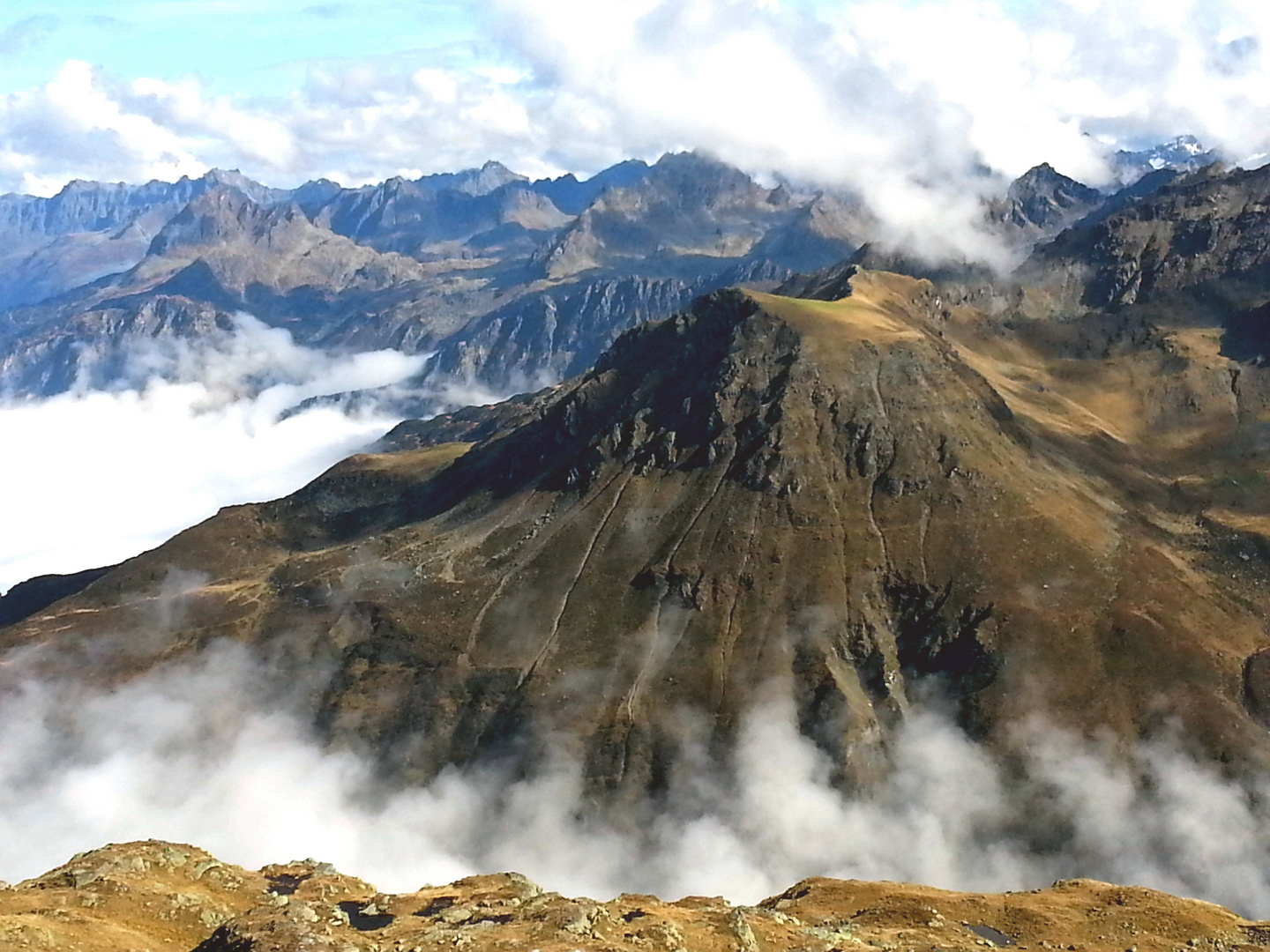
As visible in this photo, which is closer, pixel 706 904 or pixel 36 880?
pixel 36 880

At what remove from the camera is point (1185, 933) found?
12525 centimetres

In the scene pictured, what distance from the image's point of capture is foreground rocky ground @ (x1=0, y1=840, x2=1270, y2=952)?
324 ft

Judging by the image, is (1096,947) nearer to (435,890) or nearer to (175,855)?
(435,890)

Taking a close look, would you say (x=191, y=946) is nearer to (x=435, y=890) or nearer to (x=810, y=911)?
(x=435, y=890)

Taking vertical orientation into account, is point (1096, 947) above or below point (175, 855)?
below

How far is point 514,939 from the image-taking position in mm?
99750

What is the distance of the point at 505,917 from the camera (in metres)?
115

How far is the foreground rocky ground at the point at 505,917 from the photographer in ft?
324

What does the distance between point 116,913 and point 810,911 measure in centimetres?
8541

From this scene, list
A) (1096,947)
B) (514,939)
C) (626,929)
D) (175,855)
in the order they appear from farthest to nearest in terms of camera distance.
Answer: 1. (175,855)
2. (1096,947)
3. (626,929)
4. (514,939)

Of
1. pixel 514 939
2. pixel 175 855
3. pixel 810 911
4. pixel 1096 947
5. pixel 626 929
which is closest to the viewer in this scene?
pixel 514 939

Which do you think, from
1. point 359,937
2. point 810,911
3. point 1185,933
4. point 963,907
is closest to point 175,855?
point 359,937


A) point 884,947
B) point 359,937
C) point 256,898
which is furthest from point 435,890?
point 884,947

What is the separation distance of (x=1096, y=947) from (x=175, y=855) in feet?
368
